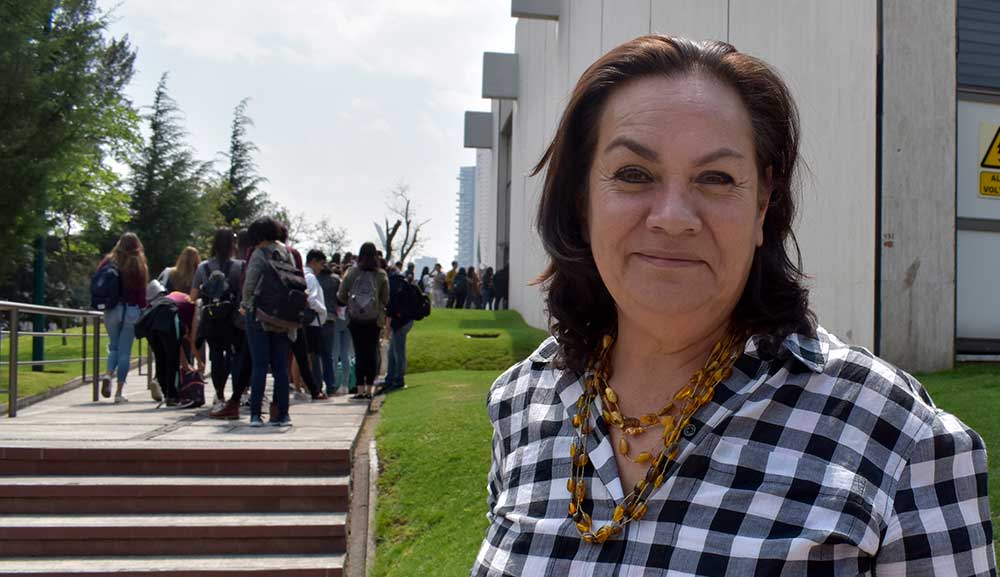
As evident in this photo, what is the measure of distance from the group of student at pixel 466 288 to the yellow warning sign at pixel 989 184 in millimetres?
21978

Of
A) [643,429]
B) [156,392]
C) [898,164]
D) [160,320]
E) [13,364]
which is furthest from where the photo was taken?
[156,392]

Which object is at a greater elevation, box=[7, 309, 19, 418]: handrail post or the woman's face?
the woman's face

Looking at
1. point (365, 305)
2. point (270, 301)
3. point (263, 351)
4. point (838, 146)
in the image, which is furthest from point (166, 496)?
point (838, 146)

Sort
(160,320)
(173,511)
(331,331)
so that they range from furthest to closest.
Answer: (331,331), (160,320), (173,511)

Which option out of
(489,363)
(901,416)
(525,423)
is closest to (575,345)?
(525,423)

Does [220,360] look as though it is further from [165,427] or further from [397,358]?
[397,358]

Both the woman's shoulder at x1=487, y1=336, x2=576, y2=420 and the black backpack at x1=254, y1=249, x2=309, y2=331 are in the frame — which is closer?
the woman's shoulder at x1=487, y1=336, x2=576, y2=420

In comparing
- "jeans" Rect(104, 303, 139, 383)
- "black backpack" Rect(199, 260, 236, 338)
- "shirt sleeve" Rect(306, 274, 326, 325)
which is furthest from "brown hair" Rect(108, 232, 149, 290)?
"shirt sleeve" Rect(306, 274, 326, 325)

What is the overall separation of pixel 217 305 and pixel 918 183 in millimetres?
6630

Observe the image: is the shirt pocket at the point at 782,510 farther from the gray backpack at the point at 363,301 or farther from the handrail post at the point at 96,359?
the handrail post at the point at 96,359

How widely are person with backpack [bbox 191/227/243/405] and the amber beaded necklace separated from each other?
766cm

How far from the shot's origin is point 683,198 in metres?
1.37

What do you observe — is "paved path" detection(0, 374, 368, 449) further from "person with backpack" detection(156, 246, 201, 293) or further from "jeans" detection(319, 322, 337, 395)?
"person with backpack" detection(156, 246, 201, 293)

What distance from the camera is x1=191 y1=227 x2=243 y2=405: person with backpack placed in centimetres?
869
